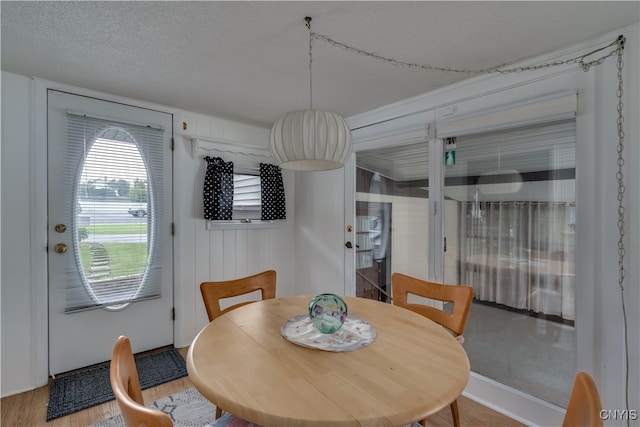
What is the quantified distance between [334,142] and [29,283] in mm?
2512

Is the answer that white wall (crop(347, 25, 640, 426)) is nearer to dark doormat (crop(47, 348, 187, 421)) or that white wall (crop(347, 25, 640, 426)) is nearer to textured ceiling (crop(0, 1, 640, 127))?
textured ceiling (crop(0, 1, 640, 127))

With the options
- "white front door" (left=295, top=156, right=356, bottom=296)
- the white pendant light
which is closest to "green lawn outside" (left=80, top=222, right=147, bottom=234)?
"white front door" (left=295, top=156, right=356, bottom=296)

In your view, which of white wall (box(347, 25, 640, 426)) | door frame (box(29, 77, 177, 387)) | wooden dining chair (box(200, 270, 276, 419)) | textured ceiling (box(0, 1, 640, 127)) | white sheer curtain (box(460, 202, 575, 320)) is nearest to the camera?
textured ceiling (box(0, 1, 640, 127))

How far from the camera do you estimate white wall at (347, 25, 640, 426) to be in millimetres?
1554

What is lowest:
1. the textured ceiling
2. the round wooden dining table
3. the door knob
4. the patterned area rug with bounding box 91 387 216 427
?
the patterned area rug with bounding box 91 387 216 427

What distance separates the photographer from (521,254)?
6.54ft

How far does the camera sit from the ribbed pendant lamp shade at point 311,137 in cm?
133

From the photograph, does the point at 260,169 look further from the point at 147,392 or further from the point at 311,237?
the point at 147,392

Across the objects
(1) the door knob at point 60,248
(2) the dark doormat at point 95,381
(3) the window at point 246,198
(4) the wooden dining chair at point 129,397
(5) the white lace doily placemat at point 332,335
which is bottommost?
(2) the dark doormat at point 95,381

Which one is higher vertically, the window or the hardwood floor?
the window

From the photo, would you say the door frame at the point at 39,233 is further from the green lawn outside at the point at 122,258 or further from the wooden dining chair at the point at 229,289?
the wooden dining chair at the point at 229,289

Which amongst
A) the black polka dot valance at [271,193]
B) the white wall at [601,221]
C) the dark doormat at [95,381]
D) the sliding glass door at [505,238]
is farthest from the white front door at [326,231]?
the white wall at [601,221]

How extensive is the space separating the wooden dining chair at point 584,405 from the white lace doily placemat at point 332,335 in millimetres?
643

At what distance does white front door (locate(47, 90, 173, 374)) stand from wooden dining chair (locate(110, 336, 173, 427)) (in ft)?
6.34
